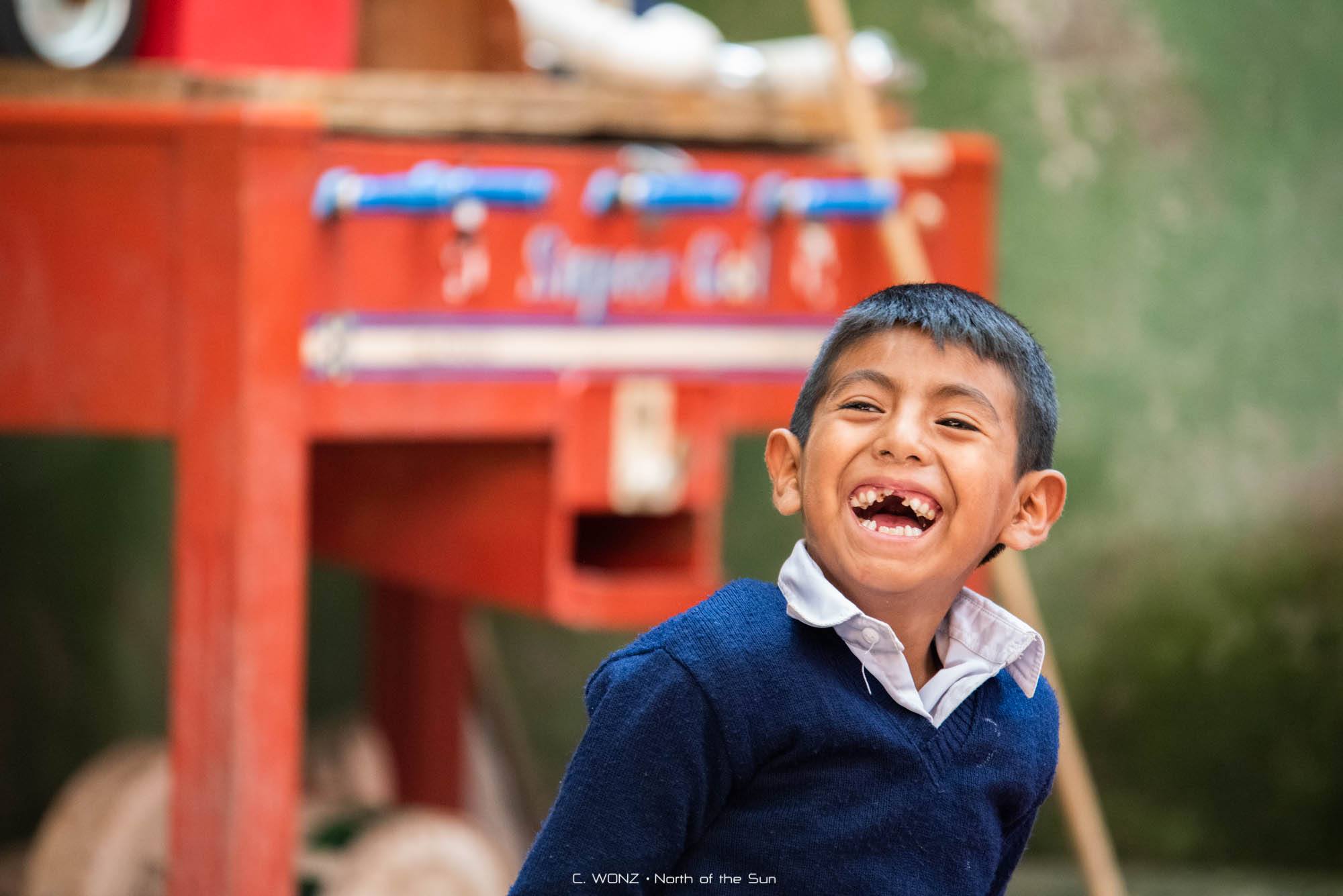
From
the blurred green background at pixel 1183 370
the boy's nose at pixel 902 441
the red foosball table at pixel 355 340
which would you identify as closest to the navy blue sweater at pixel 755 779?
the boy's nose at pixel 902 441

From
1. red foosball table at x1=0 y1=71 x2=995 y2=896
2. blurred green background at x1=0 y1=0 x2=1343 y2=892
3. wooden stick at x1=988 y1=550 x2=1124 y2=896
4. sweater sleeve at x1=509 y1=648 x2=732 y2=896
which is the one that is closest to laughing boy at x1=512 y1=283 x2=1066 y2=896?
sweater sleeve at x1=509 y1=648 x2=732 y2=896

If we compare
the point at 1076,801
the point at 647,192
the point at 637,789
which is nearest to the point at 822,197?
the point at 647,192

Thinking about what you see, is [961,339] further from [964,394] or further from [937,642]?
[937,642]

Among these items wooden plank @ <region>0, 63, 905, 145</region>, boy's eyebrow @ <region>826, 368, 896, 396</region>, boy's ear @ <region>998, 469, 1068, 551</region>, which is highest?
wooden plank @ <region>0, 63, 905, 145</region>

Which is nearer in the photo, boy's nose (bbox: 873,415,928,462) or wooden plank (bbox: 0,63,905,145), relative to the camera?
boy's nose (bbox: 873,415,928,462)

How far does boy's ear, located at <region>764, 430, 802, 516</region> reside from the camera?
119 centimetres

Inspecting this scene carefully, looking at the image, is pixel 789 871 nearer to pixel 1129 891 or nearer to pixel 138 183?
pixel 138 183

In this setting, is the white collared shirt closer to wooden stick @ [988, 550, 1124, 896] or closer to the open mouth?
the open mouth

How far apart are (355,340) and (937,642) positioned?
4.32 ft

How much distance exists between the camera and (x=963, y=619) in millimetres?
1222

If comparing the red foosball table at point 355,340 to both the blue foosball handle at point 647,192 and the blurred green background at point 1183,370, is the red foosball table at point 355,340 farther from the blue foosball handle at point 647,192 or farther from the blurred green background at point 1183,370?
the blurred green background at point 1183,370

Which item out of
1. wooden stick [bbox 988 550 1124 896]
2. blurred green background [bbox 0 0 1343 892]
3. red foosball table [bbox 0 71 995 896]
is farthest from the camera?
blurred green background [bbox 0 0 1343 892]

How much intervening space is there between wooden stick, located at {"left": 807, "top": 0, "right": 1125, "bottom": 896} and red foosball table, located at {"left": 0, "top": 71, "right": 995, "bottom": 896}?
0.17 feet

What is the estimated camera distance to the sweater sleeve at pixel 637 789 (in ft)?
3.43
